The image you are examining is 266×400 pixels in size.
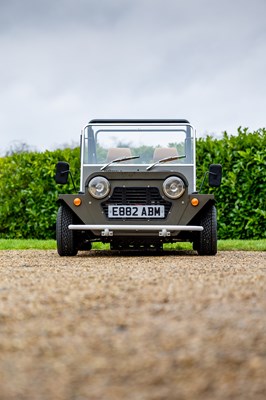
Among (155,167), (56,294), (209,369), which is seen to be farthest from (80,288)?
(155,167)

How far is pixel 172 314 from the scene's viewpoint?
3152 mm

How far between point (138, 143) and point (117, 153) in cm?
34

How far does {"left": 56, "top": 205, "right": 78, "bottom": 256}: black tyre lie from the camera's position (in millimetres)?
8266

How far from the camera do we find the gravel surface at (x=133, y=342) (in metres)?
2.20

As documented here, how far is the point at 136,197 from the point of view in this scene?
8.27 metres

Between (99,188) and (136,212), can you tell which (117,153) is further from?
(136,212)

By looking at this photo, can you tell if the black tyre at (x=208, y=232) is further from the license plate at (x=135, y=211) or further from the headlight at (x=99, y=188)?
the headlight at (x=99, y=188)

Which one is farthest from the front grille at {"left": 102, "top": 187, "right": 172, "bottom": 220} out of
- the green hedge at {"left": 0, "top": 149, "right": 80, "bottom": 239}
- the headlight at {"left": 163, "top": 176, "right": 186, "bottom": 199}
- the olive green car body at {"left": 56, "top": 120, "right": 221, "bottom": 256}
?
the green hedge at {"left": 0, "top": 149, "right": 80, "bottom": 239}

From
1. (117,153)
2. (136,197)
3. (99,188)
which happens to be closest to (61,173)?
(99,188)

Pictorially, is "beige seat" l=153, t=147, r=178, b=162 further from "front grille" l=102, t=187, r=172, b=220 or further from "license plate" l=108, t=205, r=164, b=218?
"license plate" l=108, t=205, r=164, b=218

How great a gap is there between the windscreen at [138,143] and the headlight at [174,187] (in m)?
0.95

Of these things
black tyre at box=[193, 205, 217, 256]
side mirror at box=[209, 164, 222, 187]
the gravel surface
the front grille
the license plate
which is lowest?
the gravel surface

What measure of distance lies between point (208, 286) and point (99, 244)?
7538mm

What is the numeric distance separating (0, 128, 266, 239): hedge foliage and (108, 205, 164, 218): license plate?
176 inches
